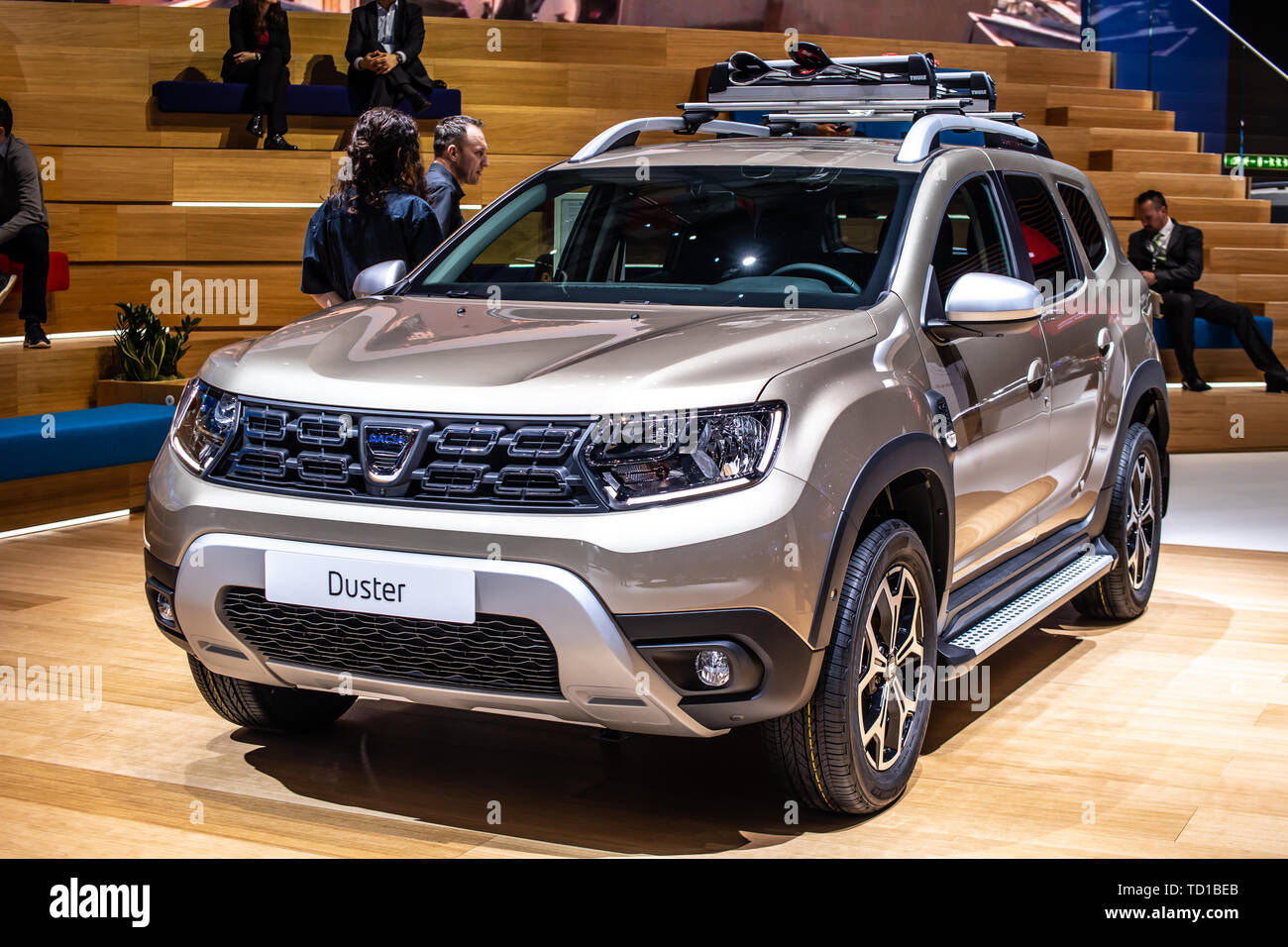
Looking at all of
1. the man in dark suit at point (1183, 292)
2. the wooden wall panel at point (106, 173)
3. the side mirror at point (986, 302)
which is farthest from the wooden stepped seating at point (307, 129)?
the side mirror at point (986, 302)

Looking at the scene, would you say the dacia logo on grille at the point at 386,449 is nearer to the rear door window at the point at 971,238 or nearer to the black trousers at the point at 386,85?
the rear door window at the point at 971,238

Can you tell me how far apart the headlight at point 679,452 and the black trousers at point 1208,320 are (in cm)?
780

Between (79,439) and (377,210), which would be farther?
(79,439)

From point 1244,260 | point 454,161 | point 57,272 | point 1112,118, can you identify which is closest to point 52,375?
point 57,272

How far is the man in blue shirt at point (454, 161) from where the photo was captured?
5.55 meters

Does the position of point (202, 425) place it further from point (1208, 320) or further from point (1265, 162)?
point (1265, 162)

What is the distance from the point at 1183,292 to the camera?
993 centimetres

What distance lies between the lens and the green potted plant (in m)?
7.54

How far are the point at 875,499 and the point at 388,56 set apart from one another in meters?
8.21

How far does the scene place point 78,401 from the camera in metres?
7.61

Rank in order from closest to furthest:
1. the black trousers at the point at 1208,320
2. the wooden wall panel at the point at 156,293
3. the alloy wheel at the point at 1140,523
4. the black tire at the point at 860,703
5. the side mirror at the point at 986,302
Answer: the black tire at the point at 860,703 < the side mirror at the point at 986,302 < the alloy wheel at the point at 1140,523 < the wooden wall panel at the point at 156,293 < the black trousers at the point at 1208,320

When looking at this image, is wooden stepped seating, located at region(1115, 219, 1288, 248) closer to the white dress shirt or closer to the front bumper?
the white dress shirt

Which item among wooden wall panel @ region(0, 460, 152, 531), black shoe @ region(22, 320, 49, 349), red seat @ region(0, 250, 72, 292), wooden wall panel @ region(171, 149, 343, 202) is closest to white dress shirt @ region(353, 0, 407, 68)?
wooden wall panel @ region(171, 149, 343, 202)
